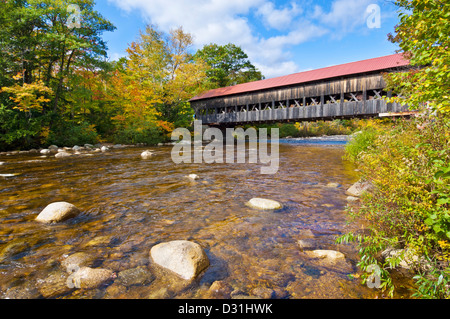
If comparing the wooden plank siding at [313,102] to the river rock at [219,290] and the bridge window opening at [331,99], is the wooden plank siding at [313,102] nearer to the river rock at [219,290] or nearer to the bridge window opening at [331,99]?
the bridge window opening at [331,99]

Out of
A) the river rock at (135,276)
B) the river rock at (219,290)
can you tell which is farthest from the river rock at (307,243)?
the river rock at (135,276)

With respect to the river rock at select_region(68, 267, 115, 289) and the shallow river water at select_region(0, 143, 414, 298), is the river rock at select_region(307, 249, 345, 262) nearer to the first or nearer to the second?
the shallow river water at select_region(0, 143, 414, 298)

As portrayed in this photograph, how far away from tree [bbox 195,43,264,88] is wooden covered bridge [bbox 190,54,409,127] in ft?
46.2

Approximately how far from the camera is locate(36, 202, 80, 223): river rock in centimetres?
336

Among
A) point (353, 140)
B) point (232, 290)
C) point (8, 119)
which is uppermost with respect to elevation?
point (8, 119)

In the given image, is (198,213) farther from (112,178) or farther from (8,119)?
(8,119)

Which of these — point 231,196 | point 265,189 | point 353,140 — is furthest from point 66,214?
point 353,140

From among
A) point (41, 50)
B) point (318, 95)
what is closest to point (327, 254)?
point (318, 95)

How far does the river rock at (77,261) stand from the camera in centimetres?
224

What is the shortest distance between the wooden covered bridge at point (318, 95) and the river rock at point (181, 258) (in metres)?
13.1

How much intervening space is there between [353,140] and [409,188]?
7044mm

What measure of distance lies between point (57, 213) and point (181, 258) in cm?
248

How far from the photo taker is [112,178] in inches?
261

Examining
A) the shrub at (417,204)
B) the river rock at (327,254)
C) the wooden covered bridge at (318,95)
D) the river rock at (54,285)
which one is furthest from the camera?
the wooden covered bridge at (318,95)
